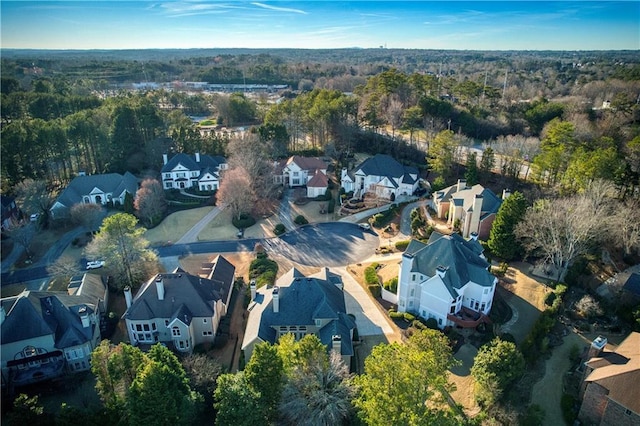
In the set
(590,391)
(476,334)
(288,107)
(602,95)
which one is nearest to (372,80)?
(288,107)

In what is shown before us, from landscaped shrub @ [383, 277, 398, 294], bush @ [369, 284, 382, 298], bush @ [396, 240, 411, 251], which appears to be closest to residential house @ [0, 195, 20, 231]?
bush @ [369, 284, 382, 298]

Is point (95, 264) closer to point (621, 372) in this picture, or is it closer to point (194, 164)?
point (194, 164)

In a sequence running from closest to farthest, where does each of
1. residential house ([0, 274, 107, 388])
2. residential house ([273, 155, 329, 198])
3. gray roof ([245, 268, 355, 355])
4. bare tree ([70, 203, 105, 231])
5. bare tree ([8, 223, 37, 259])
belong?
residential house ([0, 274, 107, 388]) → gray roof ([245, 268, 355, 355]) → bare tree ([8, 223, 37, 259]) → bare tree ([70, 203, 105, 231]) → residential house ([273, 155, 329, 198])

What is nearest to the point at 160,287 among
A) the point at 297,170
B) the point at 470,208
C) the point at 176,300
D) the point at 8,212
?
the point at 176,300

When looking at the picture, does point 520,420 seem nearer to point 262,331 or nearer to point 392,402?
point 392,402

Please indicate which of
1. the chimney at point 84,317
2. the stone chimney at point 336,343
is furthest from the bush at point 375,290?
the chimney at point 84,317

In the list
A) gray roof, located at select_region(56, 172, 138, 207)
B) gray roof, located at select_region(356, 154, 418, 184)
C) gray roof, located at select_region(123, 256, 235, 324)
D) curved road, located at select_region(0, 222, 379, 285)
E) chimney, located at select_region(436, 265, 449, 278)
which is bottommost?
curved road, located at select_region(0, 222, 379, 285)

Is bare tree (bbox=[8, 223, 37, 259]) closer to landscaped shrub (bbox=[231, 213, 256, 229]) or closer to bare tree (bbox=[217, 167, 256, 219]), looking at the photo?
bare tree (bbox=[217, 167, 256, 219])
